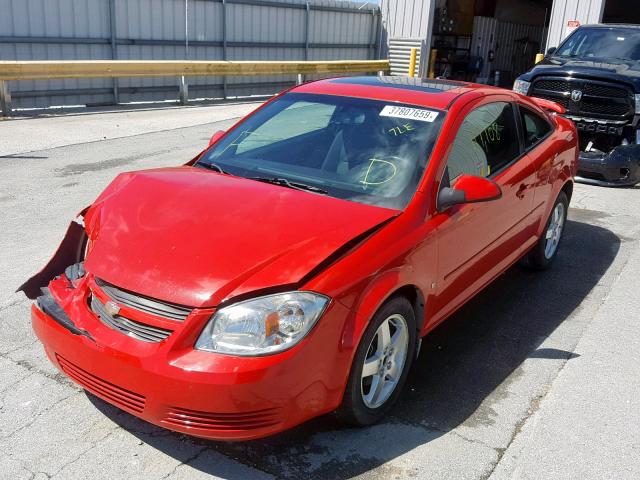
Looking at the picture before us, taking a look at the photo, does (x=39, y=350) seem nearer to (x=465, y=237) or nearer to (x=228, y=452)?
(x=228, y=452)

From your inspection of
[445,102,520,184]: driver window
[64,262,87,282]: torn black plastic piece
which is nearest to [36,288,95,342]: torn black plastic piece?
[64,262,87,282]: torn black plastic piece

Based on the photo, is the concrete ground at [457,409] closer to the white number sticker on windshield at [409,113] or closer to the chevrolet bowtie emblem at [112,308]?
the chevrolet bowtie emblem at [112,308]

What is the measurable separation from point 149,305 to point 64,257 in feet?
3.40

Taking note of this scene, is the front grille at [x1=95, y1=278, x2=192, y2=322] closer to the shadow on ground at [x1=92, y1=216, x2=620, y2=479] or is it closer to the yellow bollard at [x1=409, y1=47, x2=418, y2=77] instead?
the shadow on ground at [x1=92, y1=216, x2=620, y2=479]

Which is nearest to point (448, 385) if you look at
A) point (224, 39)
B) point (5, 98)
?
point (5, 98)

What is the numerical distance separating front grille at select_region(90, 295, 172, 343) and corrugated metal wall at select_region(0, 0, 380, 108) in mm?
11620

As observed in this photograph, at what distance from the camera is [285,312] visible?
2812 mm

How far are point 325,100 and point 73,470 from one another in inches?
104

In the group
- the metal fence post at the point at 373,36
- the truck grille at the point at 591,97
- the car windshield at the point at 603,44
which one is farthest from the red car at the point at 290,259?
the metal fence post at the point at 373,36

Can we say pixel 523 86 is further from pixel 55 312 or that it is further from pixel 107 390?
pixel 107 390

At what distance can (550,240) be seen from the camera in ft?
19.1

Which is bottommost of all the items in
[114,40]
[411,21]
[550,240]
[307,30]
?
[550,240]

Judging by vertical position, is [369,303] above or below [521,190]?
below

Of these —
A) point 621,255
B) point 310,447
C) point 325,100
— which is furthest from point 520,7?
point 310,447
